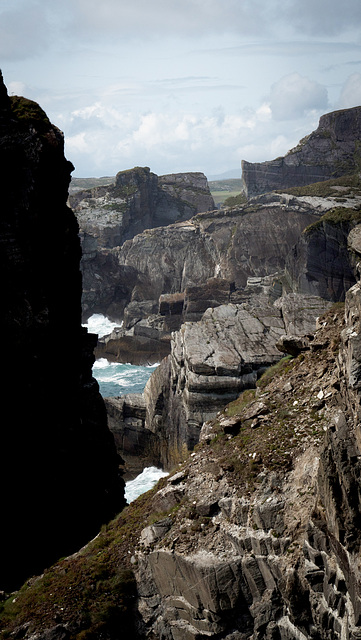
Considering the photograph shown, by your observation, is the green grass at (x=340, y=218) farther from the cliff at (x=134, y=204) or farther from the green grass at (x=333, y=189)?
the cliff at (x=134, y=204)

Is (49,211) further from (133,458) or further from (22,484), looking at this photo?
(133,458)

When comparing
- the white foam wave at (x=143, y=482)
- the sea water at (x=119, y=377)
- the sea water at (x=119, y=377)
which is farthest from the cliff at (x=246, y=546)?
the sea water at (x=119, y=377)

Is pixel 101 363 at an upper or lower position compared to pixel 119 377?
upper

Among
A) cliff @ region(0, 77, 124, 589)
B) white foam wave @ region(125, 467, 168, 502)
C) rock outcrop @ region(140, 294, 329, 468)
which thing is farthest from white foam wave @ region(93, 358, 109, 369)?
cliff @ region(0, 77, 124, 589)

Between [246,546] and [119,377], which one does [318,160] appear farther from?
[246,546]

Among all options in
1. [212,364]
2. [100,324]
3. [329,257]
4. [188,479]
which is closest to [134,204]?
[100,324]

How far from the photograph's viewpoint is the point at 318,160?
5477 inches

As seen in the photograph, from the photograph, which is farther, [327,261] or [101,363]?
[101,363]

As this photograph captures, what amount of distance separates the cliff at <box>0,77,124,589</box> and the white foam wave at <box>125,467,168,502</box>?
10329 millimetres

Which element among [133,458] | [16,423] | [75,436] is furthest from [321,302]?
[16,423]

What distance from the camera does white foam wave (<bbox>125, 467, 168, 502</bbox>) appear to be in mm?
36969

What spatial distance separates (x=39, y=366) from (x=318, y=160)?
13261cm

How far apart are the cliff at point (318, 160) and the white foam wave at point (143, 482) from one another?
11203 centimetres

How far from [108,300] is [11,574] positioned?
8939 cm
